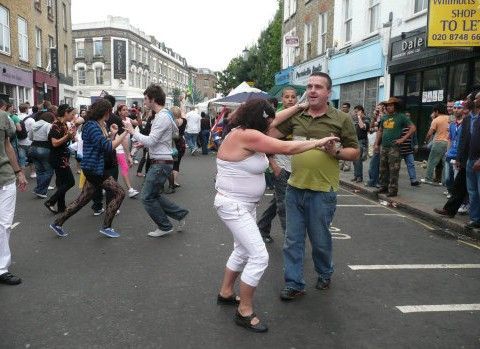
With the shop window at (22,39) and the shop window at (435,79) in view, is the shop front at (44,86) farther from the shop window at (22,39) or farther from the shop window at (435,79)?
the shop window at (435,79)

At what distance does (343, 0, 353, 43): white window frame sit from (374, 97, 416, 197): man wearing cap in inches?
416

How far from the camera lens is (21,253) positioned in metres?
5.39

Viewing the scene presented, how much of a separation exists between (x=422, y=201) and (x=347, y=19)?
12.4 meters

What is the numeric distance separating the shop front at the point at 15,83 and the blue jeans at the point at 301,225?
20297mm

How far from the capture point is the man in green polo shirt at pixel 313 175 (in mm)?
3906

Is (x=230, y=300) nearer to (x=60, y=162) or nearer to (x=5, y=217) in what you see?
(x=5, y=217)

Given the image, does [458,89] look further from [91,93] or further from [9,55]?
[91,93]

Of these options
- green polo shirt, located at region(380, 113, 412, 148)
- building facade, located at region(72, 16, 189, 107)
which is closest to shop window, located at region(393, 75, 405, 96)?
green polo shirt, located at region(380, 113, 412, 148)

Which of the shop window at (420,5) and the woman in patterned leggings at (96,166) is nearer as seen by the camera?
the woman in patterned leggings at (96,166)

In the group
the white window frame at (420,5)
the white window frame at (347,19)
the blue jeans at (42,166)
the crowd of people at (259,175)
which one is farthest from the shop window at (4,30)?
the crowd of people at (259,175)

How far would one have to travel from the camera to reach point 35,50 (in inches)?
1026

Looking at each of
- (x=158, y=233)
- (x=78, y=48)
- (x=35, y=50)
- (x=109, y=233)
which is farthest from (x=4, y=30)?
(x=78, y=48)

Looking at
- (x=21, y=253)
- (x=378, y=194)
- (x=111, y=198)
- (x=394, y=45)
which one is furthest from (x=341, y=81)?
(x=21, y=253)

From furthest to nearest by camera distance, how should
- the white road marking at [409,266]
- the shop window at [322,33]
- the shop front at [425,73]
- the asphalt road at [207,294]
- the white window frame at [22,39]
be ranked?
the white window frame at [22,39] → the shop window at [322,33] → the shop front at [425,73] → the white road marking at [409,266] → the asphalt road at [207,294]
